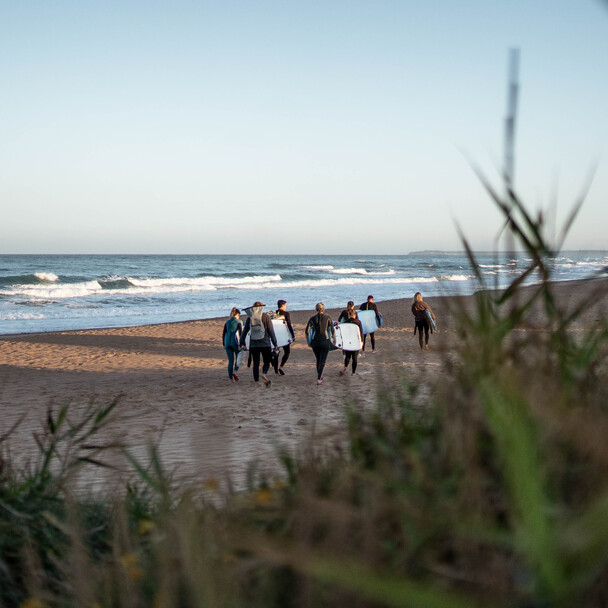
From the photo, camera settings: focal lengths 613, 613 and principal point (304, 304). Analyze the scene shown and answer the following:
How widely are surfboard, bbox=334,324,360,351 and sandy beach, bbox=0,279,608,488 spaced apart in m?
0.76

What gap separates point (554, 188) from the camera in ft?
5.56

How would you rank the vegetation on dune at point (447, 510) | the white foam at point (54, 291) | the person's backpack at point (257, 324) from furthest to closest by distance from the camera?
the white foam at point (54, 291) < the person's backpack at point (257, 324) < the vegetation on dune at point (447, 510)

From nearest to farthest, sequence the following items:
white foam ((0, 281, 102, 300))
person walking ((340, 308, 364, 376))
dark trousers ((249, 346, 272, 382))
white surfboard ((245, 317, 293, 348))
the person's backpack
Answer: the person's backpack → dark trousers ((249, 346, 272, 382)) → person walking ((340, 308, 364, 376)) → white surfboard ((245, 317, 293, 348)) → white foam ((0, 281, 102, 300))

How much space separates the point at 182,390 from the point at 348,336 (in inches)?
143

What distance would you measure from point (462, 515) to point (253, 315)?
11.0 m

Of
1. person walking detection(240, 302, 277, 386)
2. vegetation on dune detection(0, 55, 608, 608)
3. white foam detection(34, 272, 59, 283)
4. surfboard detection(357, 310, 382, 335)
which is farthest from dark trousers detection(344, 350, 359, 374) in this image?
white foam detection(34, 272, 59, 283)

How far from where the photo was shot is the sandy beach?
21.6 feet

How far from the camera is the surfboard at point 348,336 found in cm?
1284

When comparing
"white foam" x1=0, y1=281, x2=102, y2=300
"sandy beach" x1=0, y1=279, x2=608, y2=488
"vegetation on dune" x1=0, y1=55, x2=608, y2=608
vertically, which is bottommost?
"sandy beach" x1=0, y1=279, x2=608, y2=488

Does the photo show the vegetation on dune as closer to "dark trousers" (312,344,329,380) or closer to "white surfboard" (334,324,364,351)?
"dark trousers" (312,344,329,380)

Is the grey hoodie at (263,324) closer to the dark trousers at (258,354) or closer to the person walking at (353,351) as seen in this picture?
the dark trousers at (258,354)

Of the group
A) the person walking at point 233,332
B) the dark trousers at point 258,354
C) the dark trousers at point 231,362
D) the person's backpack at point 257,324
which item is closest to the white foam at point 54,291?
the dark trousers at point 231,362

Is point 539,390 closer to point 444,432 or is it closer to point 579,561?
point 444,432

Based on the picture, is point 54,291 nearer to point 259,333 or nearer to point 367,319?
point 367,319
